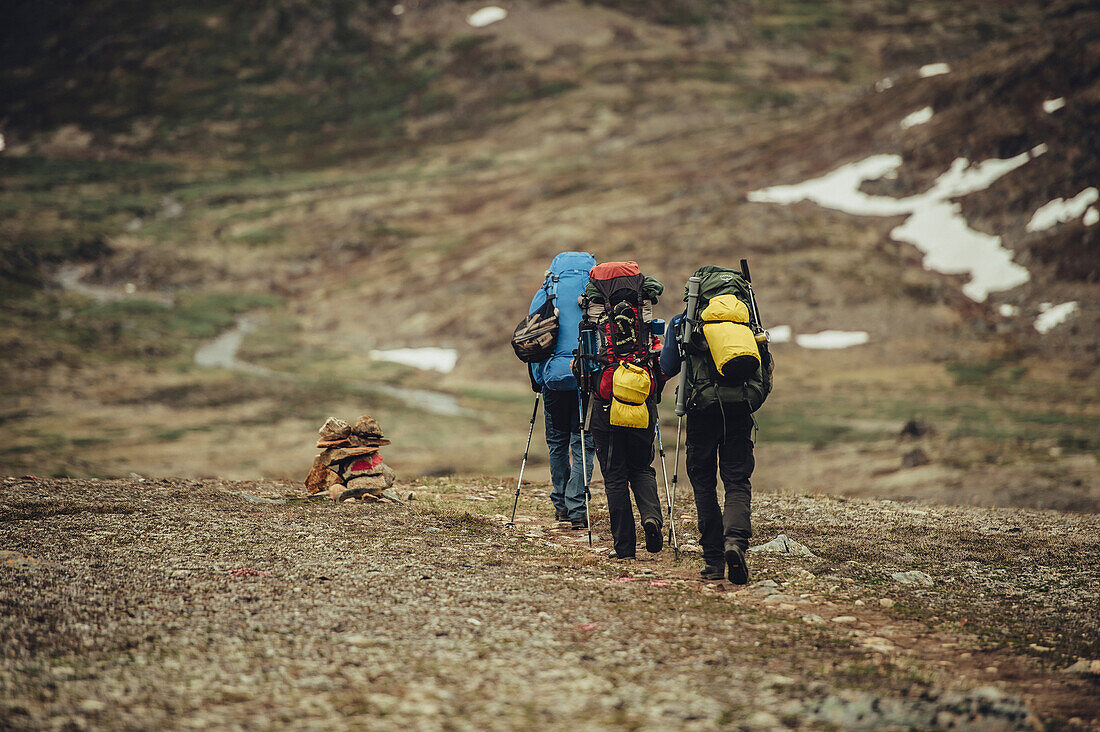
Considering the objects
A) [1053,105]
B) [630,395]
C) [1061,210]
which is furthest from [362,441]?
[1053,105]

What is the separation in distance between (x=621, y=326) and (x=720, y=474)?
223cm

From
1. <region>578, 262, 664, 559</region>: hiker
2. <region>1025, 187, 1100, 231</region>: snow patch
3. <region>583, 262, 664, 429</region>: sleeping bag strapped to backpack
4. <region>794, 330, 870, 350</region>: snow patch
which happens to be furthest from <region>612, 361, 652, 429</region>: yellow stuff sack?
<region>1025, 187, 1100, 231</region>: snow patch

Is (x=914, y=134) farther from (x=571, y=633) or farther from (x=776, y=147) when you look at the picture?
(x=571, y=633)

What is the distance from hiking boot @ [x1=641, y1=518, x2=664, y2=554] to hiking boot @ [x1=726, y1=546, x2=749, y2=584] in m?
1.31

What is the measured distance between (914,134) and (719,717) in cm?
7498

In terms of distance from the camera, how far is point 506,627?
25.5 feet

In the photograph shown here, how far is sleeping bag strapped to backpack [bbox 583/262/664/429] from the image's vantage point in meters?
10.5

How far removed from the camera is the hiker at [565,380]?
12.2 meters

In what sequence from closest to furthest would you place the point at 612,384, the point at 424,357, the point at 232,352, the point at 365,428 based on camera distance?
the point at 612,384 → the point at 365,428 → the point at 424,357 → the point at 232,352

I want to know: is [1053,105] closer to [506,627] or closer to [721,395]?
[721,395]

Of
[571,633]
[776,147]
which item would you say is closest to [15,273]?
[776,147]

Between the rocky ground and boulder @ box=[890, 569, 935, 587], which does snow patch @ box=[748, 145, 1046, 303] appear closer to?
the rocky ground

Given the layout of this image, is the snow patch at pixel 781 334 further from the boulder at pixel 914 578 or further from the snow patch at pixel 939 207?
the boulder at pixel 914 578

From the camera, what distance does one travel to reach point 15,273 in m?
80.1
